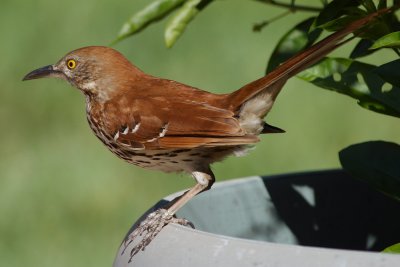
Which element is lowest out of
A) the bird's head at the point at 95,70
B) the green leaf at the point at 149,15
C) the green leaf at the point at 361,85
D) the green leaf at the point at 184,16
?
the green leaf at the point at 361,85

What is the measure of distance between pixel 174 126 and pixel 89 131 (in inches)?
129

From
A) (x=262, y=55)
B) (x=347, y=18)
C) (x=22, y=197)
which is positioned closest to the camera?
(x=347, y=18)

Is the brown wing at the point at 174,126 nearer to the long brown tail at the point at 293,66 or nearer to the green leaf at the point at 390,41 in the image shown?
the long brown tail at the point at 293,66

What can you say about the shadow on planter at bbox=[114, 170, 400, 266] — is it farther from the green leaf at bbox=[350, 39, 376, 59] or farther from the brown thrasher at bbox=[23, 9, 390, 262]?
the green leaf at bbox=[350, 39, 376, 59]

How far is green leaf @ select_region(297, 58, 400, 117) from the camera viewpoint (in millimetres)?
2949

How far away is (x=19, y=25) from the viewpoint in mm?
7766

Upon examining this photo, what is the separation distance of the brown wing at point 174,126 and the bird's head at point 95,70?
197 mm

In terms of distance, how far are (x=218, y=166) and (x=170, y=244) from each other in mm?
3613

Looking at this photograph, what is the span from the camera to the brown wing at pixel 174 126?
11.1 feet

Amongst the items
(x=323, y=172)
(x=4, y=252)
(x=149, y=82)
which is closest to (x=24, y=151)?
(x=4, y=252)

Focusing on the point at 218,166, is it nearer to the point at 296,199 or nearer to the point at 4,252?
the point at 4,252

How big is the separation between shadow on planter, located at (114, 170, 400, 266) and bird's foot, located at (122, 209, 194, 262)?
0.24 meters

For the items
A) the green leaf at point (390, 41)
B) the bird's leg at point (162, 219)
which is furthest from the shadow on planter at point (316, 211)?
the green leaf at point (390, 41)

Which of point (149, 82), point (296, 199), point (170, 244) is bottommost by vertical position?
point (296, 199)
